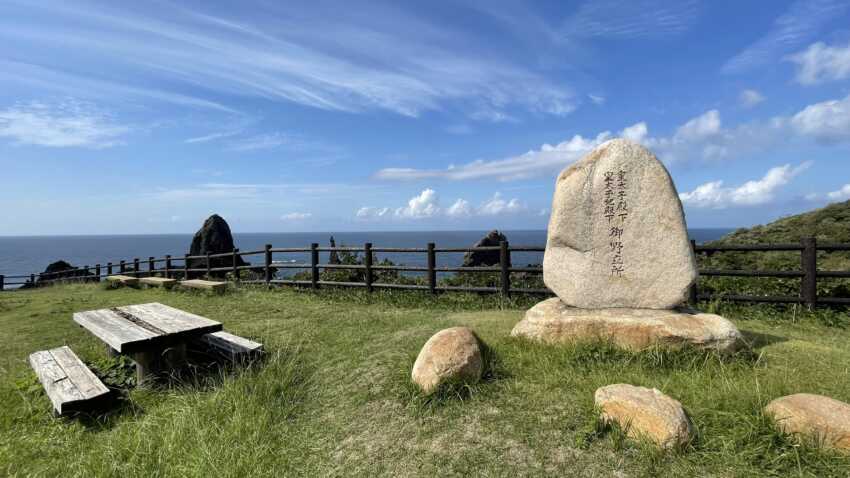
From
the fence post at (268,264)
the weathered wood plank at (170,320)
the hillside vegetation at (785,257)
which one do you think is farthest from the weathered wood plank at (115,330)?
the hillside vegetation at (785,257)

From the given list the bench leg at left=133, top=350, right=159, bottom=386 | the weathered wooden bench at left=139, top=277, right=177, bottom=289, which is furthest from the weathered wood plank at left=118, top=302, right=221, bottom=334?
the weathered wooden bench at left=139, top=277, right=177, bottom=289

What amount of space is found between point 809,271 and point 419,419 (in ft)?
22.2

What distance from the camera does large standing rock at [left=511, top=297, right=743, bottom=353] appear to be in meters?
4.21

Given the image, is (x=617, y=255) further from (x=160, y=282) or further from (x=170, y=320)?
(x=160, y=282)

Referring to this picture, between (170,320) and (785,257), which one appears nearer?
(170,320)

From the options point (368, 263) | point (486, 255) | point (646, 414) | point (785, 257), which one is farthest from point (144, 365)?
point (785, 257)

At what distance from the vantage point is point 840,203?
13523mm

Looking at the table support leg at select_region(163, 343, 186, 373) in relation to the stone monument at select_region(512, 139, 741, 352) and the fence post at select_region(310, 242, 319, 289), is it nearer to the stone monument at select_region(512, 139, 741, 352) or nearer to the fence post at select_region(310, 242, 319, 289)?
the stone monument at select_region(512, 139, 741, 352)

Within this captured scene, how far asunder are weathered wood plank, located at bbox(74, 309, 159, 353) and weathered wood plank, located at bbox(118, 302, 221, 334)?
0.16 metres

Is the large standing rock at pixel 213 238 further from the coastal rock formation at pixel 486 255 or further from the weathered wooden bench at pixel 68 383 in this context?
the weathered wooden bench at pixel 68 383

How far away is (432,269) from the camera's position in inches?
365

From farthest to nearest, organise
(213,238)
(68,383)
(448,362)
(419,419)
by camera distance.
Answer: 1. (213,238)
2. (68,383)
3. (448,362)
4. (419,419)

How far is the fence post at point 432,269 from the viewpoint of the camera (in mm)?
9227

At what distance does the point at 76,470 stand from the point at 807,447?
4.96 meters
